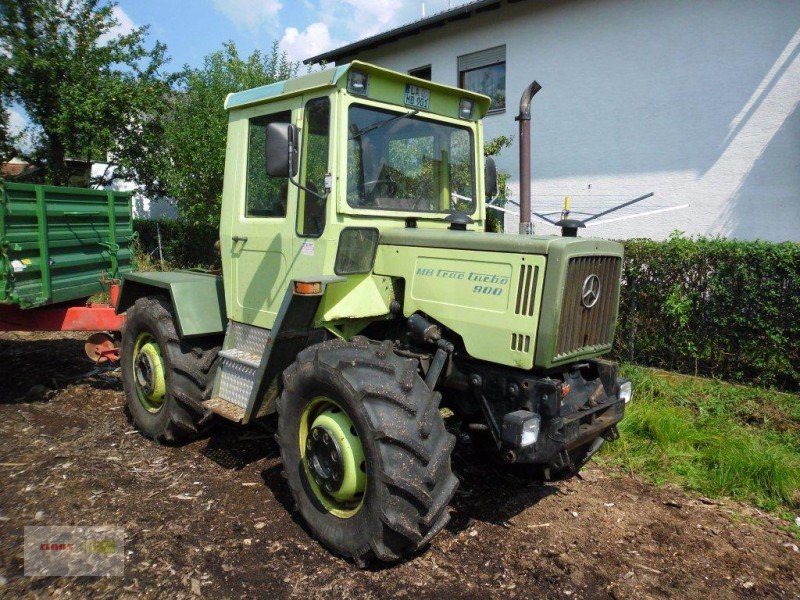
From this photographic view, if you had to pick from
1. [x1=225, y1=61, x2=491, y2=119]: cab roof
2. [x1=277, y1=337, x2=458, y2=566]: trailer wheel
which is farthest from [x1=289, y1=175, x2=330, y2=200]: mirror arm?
[x1=277, y1=337, x2=458, y2=566]: trailer wheel

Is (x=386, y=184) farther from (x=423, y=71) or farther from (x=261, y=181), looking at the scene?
(x=423, y=71)

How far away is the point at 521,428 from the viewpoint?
119 inches

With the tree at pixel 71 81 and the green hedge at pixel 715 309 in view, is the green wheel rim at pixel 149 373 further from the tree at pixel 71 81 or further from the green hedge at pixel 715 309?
the tree at pixel 71 81

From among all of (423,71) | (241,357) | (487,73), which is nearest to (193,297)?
(241,357)

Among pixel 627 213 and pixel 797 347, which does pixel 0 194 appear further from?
pixel 627 213

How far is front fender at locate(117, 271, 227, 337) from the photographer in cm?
461

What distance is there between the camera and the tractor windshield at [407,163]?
377 centimetres

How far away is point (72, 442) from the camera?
16.0ft

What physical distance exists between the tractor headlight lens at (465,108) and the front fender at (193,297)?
2.30 m

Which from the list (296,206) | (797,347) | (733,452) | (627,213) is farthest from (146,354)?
(627,213)

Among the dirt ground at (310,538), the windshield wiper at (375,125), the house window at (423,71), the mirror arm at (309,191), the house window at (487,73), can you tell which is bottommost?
the dirt ground at (310,538)

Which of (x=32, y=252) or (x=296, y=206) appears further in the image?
(x=32, y=252)

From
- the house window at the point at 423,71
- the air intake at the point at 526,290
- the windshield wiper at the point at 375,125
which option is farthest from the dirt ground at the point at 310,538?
the house window at the point at 423,71

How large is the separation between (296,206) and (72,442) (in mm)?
2749
